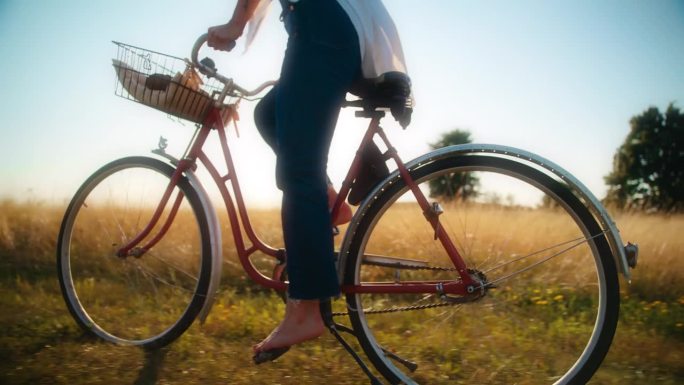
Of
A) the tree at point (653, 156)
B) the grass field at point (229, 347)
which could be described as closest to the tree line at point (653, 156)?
the tree at point (653, 156)

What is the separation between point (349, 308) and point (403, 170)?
668 mm

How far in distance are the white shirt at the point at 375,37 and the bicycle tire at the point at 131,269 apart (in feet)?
3.78

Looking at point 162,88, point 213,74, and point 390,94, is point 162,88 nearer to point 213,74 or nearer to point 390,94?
point 213,74

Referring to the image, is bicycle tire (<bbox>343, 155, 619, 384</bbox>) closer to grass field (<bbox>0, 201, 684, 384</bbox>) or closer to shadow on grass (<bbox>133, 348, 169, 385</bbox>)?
grass field (<bbox>0, 201, 684, 384</bbox>)

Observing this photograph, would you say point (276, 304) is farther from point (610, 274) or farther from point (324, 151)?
point (610, 274)

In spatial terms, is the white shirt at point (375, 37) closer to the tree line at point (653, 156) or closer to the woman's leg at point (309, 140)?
the woman's leg at point (309, 140)

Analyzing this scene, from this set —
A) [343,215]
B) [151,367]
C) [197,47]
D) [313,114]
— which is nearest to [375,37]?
[313,114]

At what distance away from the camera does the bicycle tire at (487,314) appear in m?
1.98

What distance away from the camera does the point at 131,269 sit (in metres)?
3.82

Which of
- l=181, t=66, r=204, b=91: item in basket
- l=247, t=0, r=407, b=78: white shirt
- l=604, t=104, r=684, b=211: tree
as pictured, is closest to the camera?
l=247, t=0, r=407, b=78: white shirt

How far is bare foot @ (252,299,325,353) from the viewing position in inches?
85.8

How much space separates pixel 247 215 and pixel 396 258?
2.78 ft

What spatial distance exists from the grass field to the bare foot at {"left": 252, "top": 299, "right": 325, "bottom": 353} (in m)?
0.30

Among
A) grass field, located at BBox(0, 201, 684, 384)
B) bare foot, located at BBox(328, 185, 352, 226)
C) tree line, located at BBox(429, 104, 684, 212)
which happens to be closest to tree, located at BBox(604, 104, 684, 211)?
tree line, located at BBox(429, 104, 684, 212)
